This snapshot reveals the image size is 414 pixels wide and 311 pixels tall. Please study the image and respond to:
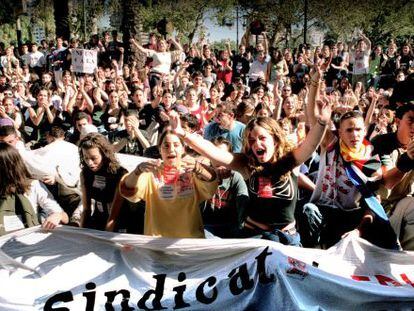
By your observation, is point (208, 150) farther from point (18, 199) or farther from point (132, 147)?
point (132, 147)

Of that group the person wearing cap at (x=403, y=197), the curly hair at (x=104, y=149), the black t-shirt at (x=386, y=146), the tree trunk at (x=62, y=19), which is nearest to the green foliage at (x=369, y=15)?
the tree trunk at (x=62, y=19)

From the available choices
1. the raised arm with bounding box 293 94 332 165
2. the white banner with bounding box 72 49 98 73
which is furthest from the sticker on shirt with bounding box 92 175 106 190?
the white banner with bounding box 72 49 98 73

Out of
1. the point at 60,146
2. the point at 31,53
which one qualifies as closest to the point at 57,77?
the point at 31,53

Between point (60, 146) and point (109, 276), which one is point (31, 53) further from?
point (109, 276)

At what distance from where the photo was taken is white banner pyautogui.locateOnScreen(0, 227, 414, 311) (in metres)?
3.40

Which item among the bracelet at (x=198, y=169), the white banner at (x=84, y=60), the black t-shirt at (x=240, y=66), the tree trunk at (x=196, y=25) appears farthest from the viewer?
the tree trunk at (x=196, y=25)

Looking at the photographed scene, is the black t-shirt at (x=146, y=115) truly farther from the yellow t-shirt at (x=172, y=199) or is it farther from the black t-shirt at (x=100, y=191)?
the yellow t-shirt at (x=172, y=199)

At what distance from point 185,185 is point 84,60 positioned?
8.34 metres

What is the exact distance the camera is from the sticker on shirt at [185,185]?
12.4ft

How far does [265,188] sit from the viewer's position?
Answer: 3654 mm

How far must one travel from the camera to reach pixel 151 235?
3.93 metres

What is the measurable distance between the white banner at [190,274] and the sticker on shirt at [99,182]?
1.42 feet

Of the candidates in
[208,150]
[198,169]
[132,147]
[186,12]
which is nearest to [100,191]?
[198,169]

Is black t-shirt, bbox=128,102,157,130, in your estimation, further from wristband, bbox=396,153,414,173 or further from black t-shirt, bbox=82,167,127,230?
wristband, bbox=396,153,414,173
